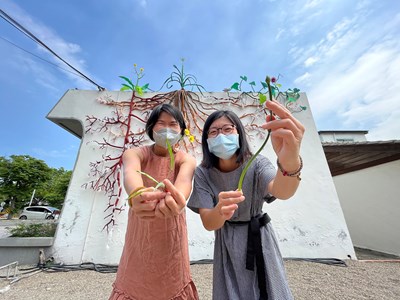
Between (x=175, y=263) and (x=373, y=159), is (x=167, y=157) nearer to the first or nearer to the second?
(x=175, y=263)

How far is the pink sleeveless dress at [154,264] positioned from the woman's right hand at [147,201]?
0.75ft

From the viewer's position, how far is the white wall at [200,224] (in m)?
2.58

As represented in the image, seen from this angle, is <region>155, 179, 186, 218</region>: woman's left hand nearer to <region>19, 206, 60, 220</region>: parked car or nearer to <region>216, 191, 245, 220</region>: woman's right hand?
<region>216, 191, 245, 220</region>: woman's right hand

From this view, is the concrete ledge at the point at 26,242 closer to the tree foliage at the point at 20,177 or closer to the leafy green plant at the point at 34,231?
the leafy green plant at the point at 34,231

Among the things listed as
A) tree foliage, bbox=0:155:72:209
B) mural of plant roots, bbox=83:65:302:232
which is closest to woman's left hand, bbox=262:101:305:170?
mural of plant roots, bbox=83:65:302:232

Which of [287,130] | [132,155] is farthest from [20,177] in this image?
[287,130]

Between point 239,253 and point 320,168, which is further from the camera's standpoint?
point 320,168

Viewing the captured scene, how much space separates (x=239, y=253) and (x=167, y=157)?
55cm

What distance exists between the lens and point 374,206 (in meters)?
4.18

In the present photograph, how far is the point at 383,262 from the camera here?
2729 millimetres

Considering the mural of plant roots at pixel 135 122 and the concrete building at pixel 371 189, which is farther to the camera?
the concrete building at pixel 371 189

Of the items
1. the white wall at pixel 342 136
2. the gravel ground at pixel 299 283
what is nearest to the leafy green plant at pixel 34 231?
the gravel ground at pixel 299 283

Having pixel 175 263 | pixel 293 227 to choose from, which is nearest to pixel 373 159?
pixel 293 227

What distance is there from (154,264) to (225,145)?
61cm
